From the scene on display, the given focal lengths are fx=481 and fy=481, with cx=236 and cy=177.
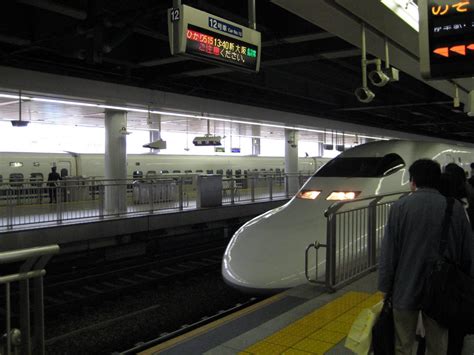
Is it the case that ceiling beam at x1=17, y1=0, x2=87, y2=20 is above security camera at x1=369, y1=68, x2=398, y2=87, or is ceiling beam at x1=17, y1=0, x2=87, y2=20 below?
above

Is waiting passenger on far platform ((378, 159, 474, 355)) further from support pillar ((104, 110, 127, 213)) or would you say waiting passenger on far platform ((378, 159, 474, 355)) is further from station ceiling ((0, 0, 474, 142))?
support pillar ((104, 110, 127, 213))

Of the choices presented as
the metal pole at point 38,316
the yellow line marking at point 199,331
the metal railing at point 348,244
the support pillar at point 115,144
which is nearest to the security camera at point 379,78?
the metal railing at point 348,244

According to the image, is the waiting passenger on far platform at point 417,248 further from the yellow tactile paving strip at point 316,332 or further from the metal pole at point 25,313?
the metal pole at point 25,313

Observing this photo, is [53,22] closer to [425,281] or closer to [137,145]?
[425,281]

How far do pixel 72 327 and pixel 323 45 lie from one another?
21.2 ft

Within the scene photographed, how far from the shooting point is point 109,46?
7352 mm

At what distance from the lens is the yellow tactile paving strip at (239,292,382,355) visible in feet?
11.8

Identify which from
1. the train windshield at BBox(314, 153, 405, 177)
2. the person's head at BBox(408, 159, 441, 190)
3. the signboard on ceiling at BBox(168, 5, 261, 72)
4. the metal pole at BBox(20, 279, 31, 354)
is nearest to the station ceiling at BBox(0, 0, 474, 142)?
the signboard on ceiling at BBox(168, 5, 261, 72)

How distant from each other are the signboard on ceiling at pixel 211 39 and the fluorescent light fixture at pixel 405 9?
60.0 inches

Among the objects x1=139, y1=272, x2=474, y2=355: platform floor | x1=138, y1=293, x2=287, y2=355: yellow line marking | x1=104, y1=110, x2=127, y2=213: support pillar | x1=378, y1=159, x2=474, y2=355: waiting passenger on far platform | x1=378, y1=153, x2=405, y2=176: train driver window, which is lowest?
x1=138, y1=293, x2=287, y2=355: yellow line marking

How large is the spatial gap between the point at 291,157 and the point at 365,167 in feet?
45.6

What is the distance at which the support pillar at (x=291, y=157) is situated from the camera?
19.5 m

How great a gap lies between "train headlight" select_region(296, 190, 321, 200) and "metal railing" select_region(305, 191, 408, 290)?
1.07m

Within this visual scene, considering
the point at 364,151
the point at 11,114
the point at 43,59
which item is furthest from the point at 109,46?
the point at 11,114
